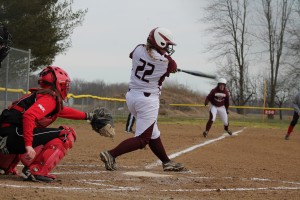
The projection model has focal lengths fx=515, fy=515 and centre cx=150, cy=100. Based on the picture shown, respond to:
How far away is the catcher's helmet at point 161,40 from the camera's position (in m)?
7.55

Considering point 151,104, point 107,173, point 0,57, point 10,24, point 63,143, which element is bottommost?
point 107,173

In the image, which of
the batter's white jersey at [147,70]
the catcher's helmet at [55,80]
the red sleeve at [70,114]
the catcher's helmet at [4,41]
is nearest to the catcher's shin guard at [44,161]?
the red sleeve at [70,114]

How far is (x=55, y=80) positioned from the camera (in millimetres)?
5965

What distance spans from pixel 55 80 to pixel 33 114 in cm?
56

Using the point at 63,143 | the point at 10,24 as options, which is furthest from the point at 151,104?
the point at 10,24

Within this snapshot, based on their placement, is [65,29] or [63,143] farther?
[65,29]

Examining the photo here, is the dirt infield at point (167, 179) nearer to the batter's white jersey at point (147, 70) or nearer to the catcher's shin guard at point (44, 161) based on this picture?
the catcher's shin guard at point (44, 161)

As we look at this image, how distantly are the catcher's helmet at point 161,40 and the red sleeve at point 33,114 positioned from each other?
228 centimetres

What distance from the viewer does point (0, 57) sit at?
6457 millimetres

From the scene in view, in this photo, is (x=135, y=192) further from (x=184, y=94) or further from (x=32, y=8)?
(x=184, y=94)

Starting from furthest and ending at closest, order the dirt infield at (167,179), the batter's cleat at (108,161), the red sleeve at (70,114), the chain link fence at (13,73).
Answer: the chain link fence at (13,73)
the batter's cleat at (108,161)
the red sleeve at (70,114)
the dirt infield at (167,179)

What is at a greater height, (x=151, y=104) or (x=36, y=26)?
(x=36, y=26)

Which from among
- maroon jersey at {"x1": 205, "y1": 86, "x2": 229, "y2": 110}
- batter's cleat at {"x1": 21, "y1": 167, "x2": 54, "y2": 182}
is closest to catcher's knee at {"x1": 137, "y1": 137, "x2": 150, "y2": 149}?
batter's cleat at {"x1": 21, "y1": 167, "x2": 54, "y2": 182}

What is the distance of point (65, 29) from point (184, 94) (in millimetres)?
31541
